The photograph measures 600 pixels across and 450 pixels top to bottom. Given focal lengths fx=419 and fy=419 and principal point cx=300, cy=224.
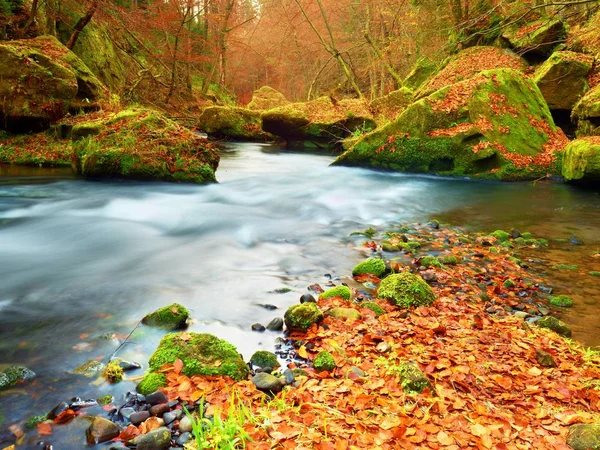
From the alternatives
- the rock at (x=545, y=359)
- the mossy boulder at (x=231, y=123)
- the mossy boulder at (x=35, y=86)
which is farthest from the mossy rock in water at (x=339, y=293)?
the mossy boulder at (x=231, y=123)

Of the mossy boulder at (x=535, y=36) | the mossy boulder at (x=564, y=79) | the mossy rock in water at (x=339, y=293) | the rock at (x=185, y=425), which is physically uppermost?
the mossy boulder at (x=535, y=36)

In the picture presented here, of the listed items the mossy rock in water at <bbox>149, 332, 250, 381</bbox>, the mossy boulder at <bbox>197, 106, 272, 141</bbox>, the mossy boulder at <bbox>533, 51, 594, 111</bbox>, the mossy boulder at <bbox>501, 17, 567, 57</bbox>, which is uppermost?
the mossy boulder at <bbox>501, 17, 567, 57</bbox>

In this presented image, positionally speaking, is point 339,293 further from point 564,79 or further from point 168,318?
point 564,79

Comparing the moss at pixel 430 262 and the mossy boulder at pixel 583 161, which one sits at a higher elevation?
the mossy boulder at pixel 583 161

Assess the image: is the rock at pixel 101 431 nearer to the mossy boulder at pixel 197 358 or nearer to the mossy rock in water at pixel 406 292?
the mossy boulder at pixel 197 358

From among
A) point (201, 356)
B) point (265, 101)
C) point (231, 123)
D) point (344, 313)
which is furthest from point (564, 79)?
point (265, 101)

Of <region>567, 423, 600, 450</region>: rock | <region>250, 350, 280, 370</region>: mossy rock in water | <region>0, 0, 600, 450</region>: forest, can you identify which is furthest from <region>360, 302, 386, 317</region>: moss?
<region>567, 423, 600, 450</region>: rock

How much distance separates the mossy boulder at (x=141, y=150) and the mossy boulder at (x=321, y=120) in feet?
30.6

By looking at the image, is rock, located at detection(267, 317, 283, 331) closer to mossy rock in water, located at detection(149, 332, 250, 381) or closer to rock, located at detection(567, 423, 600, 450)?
mossy rock in water, located at detection(149, 332, 250, 381)

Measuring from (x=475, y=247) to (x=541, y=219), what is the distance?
270 centimetres

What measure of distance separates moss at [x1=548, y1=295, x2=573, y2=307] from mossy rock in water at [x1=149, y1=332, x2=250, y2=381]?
3448 millimetres

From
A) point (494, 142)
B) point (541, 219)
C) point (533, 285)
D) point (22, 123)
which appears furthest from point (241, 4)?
point (533, 285)

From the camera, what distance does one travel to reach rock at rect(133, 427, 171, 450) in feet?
7.85

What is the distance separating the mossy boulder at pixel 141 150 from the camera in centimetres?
973
